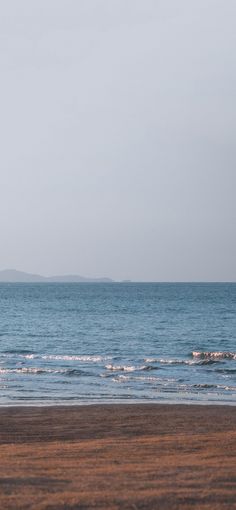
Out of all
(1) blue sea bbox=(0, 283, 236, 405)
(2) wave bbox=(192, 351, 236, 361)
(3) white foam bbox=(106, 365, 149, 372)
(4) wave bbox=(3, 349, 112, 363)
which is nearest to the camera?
(1) blue sea bbox=(0, 283, 236, 405)

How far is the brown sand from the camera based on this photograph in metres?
9.50

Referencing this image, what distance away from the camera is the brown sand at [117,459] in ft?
31.2

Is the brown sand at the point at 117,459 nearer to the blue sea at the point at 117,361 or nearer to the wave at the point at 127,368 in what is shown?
the blue sea at the point at 117,361

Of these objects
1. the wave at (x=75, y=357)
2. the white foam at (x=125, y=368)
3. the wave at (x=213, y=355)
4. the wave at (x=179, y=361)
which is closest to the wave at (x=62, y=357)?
the wave at (x=75, y=357)

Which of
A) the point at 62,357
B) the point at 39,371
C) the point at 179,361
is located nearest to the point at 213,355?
the point at 179,361

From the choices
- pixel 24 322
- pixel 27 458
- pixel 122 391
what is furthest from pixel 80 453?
pixel 24 322

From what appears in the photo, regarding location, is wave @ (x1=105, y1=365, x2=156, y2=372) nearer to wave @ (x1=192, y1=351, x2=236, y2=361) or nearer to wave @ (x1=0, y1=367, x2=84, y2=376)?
wave @ (x1=0, y1=367, x2=84, y2=376)

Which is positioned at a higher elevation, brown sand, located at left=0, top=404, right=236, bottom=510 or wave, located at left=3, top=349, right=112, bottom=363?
brown sand, located at left=0, top=404, right=236, bottom=510

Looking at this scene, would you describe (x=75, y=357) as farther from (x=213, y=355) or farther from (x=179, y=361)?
(x=213, y=355)

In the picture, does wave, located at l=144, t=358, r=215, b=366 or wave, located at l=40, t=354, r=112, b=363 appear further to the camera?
wave, located at l=40, t=354, r=112, b=363

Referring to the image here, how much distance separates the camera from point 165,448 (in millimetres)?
13906

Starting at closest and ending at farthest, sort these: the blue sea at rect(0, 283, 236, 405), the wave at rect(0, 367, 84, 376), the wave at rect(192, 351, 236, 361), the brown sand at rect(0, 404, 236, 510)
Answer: the brown sand at rect(0, 404, 236, 510) → the blue sea at rect(0, 283, 236, 405) → the wave at rect(0, 367, 84, 376) → the wave at rect(192, 351, 236, 361)

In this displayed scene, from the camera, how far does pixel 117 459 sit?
41.1 feet

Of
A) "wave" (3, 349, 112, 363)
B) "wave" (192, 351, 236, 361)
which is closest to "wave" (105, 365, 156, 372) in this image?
"wave" (3, 349, 112, 363)
